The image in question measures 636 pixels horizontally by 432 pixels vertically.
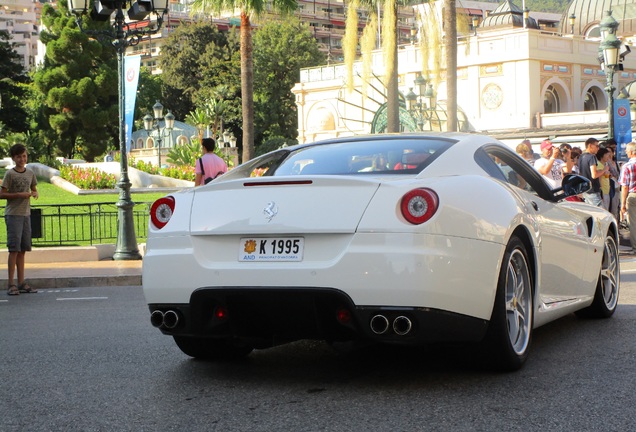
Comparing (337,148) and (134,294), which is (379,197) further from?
(134,294)

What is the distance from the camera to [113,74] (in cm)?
6334

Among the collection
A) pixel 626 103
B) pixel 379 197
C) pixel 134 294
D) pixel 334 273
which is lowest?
pixel 134 294

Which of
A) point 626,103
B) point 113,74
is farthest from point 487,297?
point 113,74

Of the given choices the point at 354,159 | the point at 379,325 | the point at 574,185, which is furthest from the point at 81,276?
the point at 379,325

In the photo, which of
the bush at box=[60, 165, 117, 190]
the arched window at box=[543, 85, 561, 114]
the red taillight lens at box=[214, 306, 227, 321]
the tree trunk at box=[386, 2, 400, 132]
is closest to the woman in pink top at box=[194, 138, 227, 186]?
the red taillight lens at box=[214, 306, 227, 321]

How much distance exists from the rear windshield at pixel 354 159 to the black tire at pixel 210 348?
100 cm

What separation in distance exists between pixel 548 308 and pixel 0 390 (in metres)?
3.28

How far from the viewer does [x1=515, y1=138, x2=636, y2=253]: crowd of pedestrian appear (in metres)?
15.5

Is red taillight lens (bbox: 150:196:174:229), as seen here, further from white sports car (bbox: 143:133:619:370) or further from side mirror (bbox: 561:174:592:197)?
side mirror (bbox: 561:174:592:197)

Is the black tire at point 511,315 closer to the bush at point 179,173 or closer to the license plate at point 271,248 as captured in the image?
the license plate at point 271,248

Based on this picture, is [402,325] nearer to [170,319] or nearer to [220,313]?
[220,313]

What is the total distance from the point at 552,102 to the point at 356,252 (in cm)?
6979

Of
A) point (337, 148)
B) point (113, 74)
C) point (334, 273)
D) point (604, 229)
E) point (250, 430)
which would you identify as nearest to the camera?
point (250, 430)

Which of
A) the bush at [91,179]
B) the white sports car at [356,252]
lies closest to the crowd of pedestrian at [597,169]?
the white sports car at [356,252]
